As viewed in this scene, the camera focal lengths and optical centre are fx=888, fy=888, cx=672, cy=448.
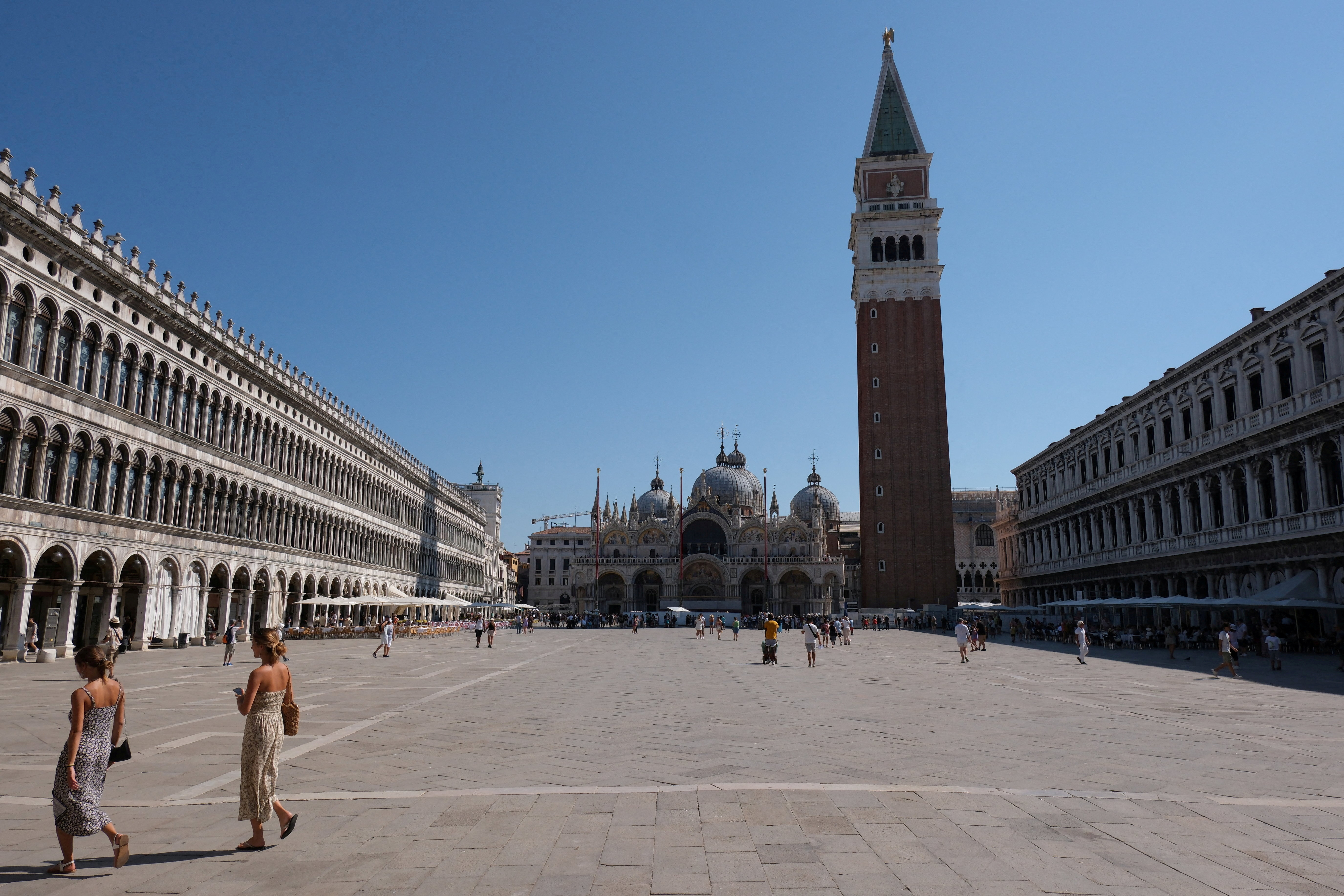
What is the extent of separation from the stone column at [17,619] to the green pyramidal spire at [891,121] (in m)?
62.1

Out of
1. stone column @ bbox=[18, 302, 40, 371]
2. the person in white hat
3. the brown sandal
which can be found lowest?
the brown sandal

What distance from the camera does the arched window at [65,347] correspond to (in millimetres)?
24453

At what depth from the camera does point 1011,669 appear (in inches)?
893

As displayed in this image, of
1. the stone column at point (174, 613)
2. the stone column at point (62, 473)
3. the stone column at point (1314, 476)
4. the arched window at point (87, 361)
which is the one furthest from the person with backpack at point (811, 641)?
the arched window at point (87, 361)

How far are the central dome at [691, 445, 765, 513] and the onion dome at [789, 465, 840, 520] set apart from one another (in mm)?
4300

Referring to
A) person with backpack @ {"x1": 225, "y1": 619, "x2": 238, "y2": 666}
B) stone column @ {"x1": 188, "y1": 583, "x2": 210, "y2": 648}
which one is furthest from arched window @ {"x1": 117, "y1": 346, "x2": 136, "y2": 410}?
person with backpack @ {"x1": 225, "y1": 619, "x2": 238, "y2": 666}

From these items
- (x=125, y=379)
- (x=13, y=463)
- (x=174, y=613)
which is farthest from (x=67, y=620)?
(x=125, y=379)

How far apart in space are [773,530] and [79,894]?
8412 centimetres

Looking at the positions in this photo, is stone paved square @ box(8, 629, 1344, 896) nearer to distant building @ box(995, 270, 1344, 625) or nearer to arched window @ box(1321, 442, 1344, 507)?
arched window @ box(1321, 442, 1344, 507)

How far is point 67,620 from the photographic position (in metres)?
25.0

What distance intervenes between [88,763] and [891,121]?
73.3 metres

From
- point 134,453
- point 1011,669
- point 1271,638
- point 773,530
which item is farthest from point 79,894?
point 773,530

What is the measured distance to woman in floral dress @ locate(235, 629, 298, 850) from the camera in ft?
19.3

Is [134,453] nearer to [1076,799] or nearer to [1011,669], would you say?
[1011,669]
